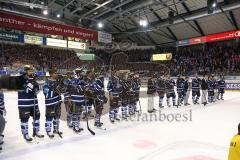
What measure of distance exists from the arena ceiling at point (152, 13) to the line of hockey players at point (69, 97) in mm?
8900

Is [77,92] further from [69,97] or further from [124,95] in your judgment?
[124,95]

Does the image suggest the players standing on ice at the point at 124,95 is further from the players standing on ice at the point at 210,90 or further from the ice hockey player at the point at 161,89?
the players standing on ice at the point at 210,90

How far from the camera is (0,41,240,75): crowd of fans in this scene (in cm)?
1955

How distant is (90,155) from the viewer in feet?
15.0

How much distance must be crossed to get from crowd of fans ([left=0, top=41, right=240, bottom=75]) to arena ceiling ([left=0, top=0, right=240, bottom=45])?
193cm

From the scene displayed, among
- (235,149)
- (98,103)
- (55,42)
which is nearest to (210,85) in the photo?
(98,103)

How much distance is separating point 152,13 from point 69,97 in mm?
15740

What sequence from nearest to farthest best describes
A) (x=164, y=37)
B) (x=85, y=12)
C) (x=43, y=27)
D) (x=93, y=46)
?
A: (x=43, y=27) < (x=85, y=12) < (x=164, y=37) < (x=93, y=46)

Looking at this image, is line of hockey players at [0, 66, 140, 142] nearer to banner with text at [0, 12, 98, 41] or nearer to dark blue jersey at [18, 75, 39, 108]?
dark blue jersey at [18, 75, 39, 108]

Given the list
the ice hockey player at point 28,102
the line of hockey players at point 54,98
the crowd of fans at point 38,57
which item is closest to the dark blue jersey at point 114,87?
the line of hockey players at point 54,98

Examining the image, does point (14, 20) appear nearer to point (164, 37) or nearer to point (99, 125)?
point (99, 125)

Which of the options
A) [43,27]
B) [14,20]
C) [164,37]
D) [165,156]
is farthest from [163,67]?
[165,156]

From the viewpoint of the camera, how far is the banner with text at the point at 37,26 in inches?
416

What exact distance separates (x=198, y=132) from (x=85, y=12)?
16.0m
